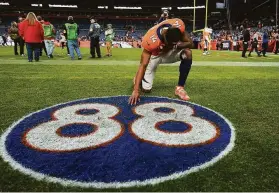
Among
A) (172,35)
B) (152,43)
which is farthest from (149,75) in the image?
(172,35)

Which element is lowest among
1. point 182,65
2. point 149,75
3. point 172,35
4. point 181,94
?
point 181,94

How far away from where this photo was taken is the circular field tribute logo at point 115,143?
5.52 ft

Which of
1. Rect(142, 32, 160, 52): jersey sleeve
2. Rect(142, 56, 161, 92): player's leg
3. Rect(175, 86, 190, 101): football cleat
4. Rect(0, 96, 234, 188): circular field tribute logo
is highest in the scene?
Rect(142, 32, 160, 52): jersey sleeve

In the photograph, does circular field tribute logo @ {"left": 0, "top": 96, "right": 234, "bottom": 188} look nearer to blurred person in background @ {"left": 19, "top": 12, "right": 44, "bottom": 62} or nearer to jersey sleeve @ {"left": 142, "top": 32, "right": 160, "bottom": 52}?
jersey sleeve @ {"left": 142, "top": 32, "right": 160, "bottom": 52}

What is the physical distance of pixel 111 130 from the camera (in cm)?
244

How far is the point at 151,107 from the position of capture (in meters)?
3.26

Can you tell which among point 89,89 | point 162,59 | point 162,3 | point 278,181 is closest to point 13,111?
point 89,89

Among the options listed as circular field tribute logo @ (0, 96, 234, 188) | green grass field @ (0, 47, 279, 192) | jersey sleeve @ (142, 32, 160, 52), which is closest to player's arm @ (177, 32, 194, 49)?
jersey sleeve @ (142, 32, 160, 52)

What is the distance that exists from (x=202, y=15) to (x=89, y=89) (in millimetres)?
46047

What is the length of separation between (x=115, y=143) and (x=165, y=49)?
89.5 inches

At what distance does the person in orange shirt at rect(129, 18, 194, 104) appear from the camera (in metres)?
3.38

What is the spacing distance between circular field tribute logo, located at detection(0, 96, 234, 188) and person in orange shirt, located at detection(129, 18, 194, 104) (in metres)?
0.57

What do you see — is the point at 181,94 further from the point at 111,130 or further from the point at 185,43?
the point at 111,130

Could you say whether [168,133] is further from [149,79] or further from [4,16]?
[4,16]
